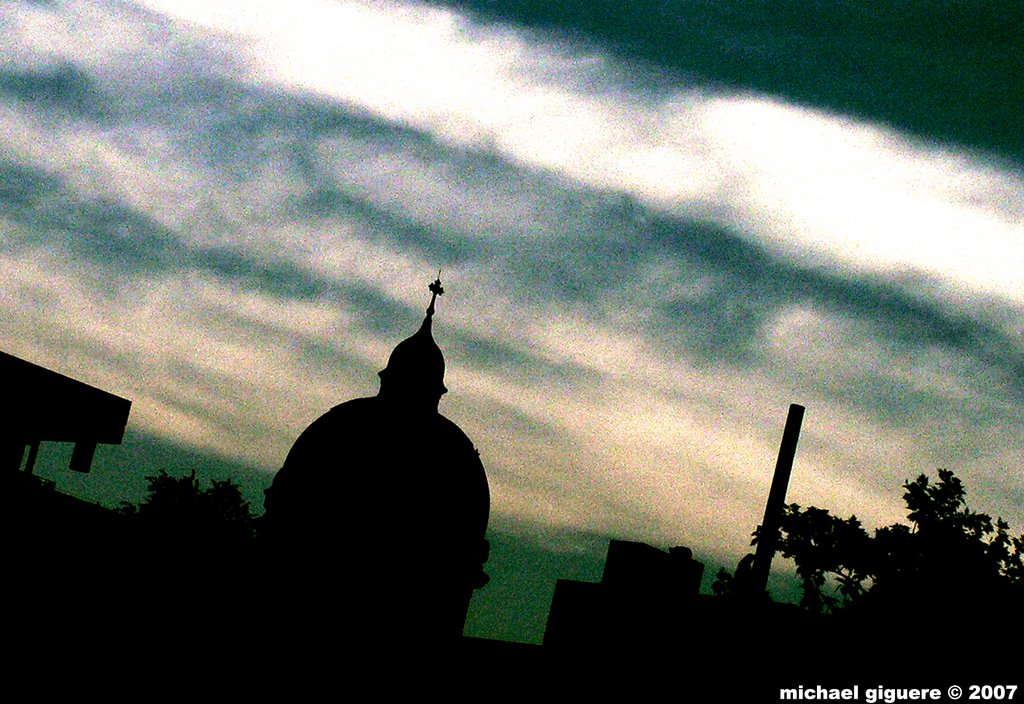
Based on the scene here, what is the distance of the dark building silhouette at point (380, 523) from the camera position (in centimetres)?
2836

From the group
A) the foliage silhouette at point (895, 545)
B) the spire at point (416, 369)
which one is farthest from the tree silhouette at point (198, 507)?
the foliage silhouette at point (895, 545)

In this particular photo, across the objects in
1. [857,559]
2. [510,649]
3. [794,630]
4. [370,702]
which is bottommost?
[370,702]

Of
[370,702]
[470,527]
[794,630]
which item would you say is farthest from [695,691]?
[470,527]

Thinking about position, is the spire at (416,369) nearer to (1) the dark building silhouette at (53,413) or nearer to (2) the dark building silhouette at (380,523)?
(2) the dark building silhouette at (380,523)

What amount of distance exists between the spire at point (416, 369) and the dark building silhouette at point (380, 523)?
1.32m

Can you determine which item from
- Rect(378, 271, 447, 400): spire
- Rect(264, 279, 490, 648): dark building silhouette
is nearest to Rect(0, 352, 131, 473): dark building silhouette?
Rect(264, 279, 490, 648): dark building silhouette

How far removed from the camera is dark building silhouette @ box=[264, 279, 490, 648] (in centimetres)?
2836

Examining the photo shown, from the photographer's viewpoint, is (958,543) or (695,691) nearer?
(695,691)

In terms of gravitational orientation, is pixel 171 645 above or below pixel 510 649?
below

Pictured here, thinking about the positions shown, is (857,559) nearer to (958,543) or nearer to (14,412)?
(958,543)

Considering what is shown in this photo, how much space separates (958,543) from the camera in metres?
28.0

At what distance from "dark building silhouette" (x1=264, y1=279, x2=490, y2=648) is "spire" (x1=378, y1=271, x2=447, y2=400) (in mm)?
1325

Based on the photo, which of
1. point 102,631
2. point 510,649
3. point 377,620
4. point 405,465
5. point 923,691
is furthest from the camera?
point 405,465

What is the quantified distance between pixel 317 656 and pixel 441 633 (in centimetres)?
451
